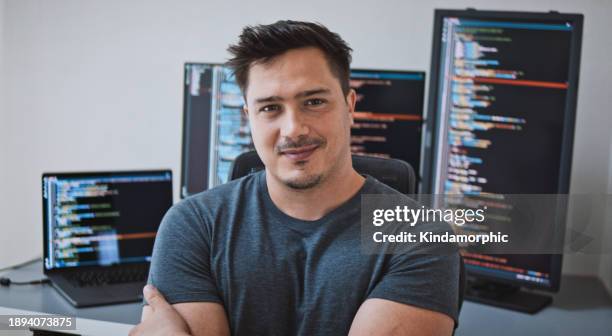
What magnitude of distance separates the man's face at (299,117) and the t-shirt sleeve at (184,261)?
0.68ft

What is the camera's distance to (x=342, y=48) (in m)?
1.55

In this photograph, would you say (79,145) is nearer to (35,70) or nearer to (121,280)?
(35,70)

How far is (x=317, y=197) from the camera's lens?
151cm

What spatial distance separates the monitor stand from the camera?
207cm

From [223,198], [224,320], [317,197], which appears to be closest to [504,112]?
[317,197]

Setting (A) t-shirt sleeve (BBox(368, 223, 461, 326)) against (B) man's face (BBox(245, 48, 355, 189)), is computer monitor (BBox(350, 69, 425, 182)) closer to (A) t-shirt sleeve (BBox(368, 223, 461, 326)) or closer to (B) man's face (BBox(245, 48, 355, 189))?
(B) man's face (BBox(245, 48, 355, 189))

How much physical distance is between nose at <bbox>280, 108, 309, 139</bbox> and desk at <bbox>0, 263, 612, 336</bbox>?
0.72 m

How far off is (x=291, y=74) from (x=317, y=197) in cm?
A: 26

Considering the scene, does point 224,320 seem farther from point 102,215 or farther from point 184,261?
point 102,215

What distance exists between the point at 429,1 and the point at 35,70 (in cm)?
154

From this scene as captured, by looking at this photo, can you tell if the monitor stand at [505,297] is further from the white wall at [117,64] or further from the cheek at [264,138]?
the cheek at [264,138]

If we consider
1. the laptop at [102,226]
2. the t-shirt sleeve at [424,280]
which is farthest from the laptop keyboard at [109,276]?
the t-shirt sleeve at [424,280]

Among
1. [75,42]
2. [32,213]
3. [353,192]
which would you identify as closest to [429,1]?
[353,192]

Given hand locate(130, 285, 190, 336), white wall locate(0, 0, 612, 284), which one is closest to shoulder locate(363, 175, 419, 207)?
hand locate(130, 285, 190, 336)
